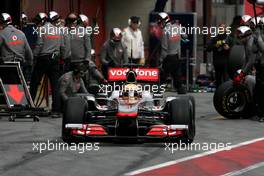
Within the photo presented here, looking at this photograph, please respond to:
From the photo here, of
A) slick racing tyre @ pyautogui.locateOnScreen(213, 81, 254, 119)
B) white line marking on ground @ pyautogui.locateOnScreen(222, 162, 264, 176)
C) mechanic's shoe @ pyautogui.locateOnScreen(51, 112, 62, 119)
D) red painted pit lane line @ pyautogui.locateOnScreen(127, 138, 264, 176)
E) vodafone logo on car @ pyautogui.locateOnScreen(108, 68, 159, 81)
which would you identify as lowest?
white line marking on ground @ pyautogui.locateOnScreen(222, 162, 264, 176)

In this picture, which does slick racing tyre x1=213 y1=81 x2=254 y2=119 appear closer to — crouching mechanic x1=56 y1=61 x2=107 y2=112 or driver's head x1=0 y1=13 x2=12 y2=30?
crouching mechanic x1=56 y1=61 x2=107 y2=112

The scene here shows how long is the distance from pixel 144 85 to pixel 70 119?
5.74ft

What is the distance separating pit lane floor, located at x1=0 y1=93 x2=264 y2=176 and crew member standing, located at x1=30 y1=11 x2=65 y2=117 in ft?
4.90

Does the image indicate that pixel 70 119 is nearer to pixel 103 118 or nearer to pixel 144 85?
pixel 103 118

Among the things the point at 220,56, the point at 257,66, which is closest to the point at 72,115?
the point at 257,66

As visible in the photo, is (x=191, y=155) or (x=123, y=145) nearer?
(x=191, y=155)

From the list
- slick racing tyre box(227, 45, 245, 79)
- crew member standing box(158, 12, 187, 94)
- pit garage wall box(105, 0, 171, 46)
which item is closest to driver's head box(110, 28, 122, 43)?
crew member standing box(158, 12, 187, 94)

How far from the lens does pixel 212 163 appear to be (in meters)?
12.3

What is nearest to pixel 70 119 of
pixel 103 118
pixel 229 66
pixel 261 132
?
pixel 103 118

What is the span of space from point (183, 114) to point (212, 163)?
1593mm

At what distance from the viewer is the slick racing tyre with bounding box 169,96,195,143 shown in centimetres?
1374

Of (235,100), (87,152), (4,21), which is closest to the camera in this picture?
(87,152)

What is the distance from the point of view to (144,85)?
596 inches

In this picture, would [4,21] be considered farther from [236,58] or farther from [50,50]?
[236,58]
